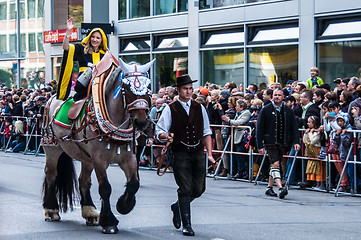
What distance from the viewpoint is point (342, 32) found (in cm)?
2003

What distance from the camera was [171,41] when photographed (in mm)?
26859

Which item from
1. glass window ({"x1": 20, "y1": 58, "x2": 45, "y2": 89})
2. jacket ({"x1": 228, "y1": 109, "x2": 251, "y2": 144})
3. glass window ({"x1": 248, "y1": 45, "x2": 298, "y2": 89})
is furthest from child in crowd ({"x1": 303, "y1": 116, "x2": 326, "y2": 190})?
glass window ({"x1": 20, "y1": 58, "x2": 45, "y2": 89})

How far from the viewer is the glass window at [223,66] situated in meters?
23.7

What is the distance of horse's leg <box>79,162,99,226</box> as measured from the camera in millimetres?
9758

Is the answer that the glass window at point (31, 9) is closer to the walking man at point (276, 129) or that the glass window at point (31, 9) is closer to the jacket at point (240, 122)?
the jacket at point (240, 122)

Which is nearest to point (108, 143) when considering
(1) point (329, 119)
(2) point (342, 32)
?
(1) point (329, 119)

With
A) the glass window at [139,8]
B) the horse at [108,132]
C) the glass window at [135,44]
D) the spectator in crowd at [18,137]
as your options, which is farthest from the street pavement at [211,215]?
the glass window at [139,8]

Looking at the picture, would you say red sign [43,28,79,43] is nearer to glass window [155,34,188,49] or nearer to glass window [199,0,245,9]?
glass window [155,34,188,49]

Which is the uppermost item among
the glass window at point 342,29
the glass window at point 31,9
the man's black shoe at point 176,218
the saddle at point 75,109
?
the glass window at point 31,9

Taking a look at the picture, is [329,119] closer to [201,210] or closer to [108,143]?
[201,210]

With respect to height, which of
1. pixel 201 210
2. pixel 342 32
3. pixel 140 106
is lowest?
pixel 201 210

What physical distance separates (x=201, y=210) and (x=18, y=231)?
3303 millimetres

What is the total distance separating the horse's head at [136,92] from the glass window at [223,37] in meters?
14.9

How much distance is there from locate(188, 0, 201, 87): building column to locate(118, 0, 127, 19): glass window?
4491 millimetres
